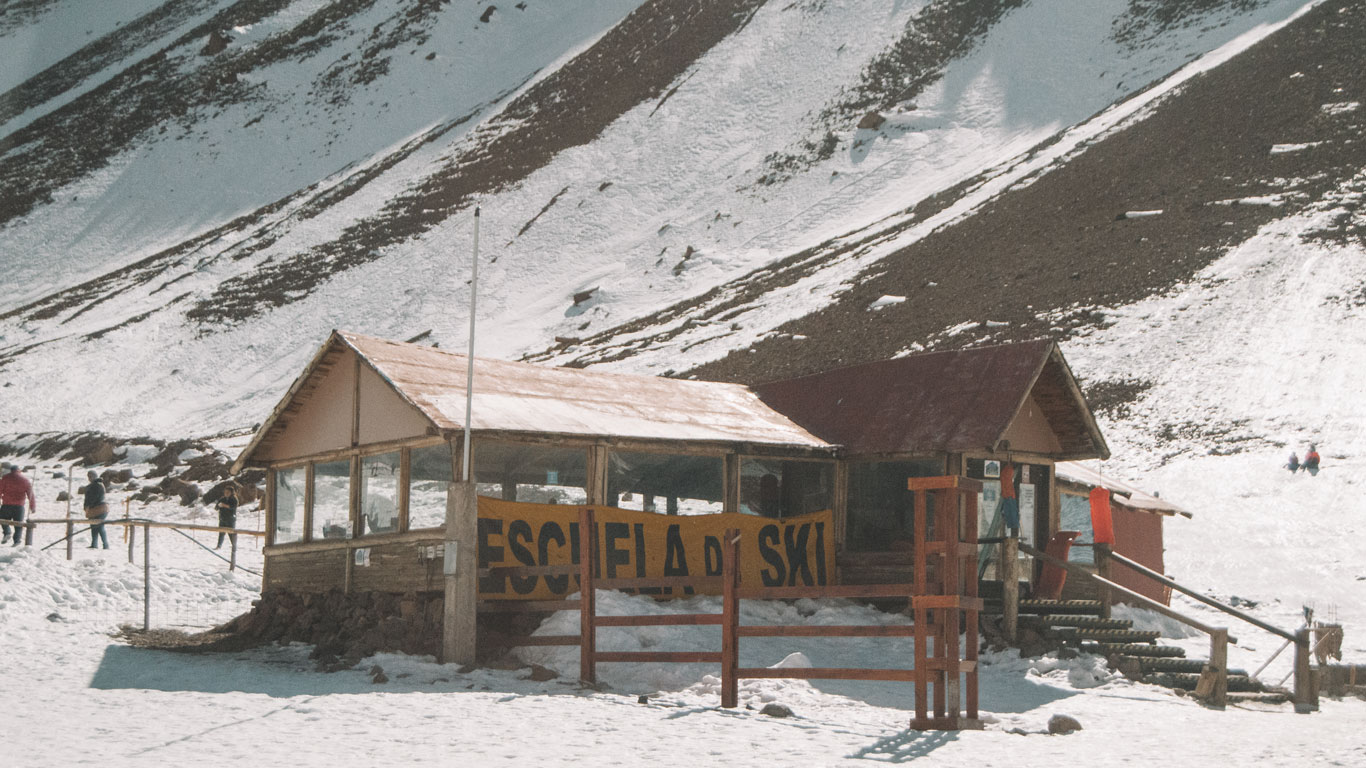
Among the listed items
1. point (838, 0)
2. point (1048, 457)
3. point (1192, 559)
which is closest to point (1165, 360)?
point (1192, 559)

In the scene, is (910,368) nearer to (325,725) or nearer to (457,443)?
(457,443)

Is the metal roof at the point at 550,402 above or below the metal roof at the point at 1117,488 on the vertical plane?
above

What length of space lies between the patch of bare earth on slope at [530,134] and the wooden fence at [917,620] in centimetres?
6143

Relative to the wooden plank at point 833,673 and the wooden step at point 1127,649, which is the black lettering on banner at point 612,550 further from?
the wooden step at point 1127,649

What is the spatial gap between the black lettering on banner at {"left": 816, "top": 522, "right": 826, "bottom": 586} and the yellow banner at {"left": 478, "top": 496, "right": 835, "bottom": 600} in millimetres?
14

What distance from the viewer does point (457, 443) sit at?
52.3 feet

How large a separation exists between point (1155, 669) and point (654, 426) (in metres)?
6.76

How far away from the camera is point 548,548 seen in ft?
54.9

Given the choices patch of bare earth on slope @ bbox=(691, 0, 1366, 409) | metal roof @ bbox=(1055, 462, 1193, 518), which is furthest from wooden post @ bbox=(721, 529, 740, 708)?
patch of bare earth on slope @ bbox=(691, 0, 1366, 409)

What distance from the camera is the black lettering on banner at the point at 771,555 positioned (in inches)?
740

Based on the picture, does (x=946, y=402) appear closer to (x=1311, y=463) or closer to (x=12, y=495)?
(x=12, y=495)

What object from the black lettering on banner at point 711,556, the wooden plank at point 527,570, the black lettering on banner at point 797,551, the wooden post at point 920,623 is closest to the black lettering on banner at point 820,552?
the black lettering on banner at point 797,551

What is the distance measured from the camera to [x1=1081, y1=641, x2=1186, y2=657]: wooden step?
17.1 meters

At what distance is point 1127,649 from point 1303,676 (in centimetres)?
197
